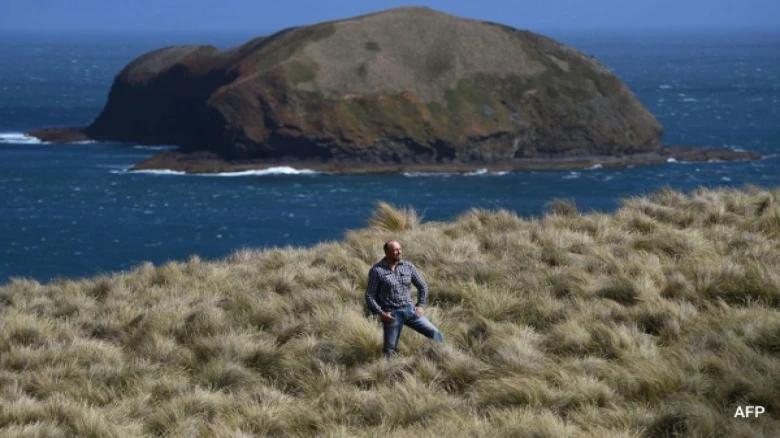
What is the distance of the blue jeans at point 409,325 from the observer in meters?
12.2

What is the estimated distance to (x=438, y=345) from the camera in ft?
40.0

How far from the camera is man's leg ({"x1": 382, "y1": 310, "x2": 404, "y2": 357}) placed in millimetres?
12156

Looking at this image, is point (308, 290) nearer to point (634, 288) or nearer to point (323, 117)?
point (634, 288)

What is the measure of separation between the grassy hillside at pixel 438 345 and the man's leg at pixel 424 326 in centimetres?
19

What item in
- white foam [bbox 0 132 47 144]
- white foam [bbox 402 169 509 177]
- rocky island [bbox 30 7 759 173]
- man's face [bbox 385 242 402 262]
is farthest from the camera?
white foam [bbox 0 132 47 144]

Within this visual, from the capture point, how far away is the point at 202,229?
62906mm

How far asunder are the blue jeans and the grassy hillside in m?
0.19

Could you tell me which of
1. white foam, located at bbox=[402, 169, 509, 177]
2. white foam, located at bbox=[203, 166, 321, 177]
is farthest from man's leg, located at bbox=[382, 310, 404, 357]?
white foam, located at bbox=[203, 166, 321, 177]

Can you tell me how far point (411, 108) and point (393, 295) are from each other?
7512 cm

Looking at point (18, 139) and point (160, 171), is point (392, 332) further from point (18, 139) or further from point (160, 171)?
point (18, 139)

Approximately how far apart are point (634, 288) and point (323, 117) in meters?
72.0

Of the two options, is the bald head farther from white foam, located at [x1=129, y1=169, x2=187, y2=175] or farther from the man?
Answer: white foam, located at [x1=129, y1=169, x2=187, y2=175]

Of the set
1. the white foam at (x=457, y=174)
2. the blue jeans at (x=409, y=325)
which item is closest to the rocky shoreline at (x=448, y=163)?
the white foam at (x=457, y=174)

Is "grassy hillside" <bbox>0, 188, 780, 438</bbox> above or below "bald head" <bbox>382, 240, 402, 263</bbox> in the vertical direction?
below
